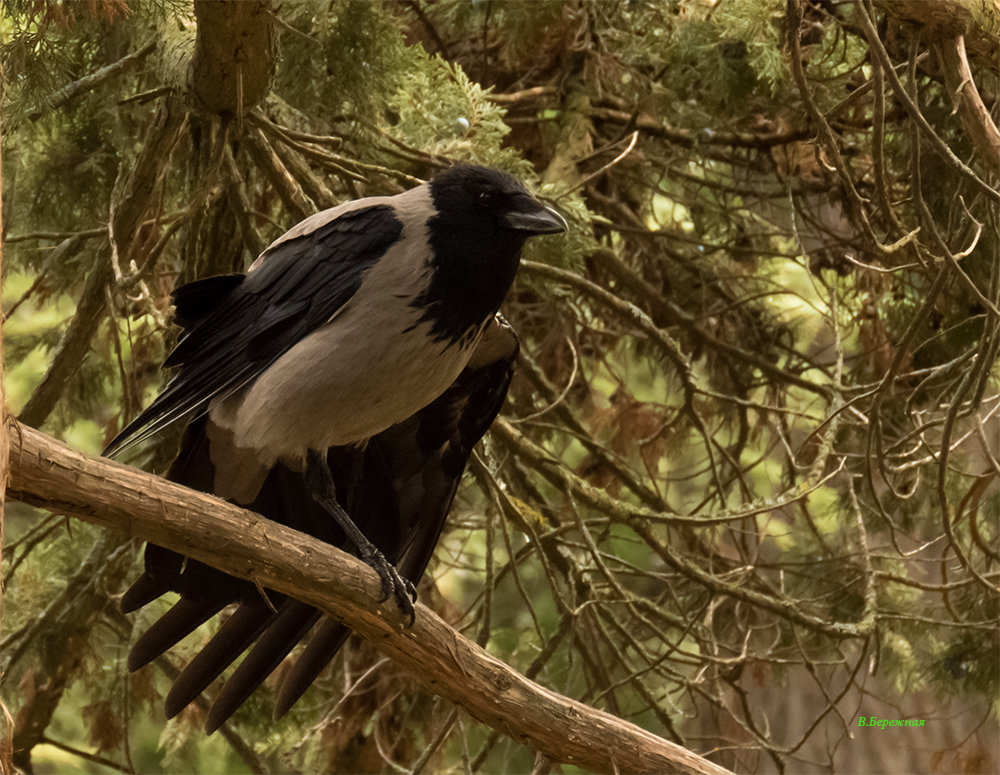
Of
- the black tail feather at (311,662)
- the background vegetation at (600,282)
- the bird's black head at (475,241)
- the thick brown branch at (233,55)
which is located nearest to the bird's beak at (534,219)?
the bird's black head at (475,241)

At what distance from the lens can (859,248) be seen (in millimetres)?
4656

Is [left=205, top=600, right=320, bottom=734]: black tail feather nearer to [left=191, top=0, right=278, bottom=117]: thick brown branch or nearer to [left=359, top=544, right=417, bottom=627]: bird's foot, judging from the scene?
[left=359, top=544, right=417, bottom=627]: bird's foot

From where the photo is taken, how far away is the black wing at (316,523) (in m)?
3.19

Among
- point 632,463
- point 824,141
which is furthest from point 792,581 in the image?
point 824,141

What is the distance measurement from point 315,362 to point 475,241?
0.52 metres

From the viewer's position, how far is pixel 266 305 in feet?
9.99

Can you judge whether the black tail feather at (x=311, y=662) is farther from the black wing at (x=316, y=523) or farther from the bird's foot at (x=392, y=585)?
the bird's foot at (x=392, y=585)

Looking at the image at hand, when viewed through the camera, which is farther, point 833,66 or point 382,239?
point 833,66

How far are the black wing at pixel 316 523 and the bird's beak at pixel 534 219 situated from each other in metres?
0.41

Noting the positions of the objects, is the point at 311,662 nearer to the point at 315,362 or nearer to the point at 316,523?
the point at 316,523

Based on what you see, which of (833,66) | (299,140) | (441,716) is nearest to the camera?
(299,140)

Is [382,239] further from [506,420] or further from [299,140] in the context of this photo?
[506,420]

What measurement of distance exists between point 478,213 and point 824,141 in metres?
0.93

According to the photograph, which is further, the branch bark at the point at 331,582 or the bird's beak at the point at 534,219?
the bird's beak at the point at 534,219
